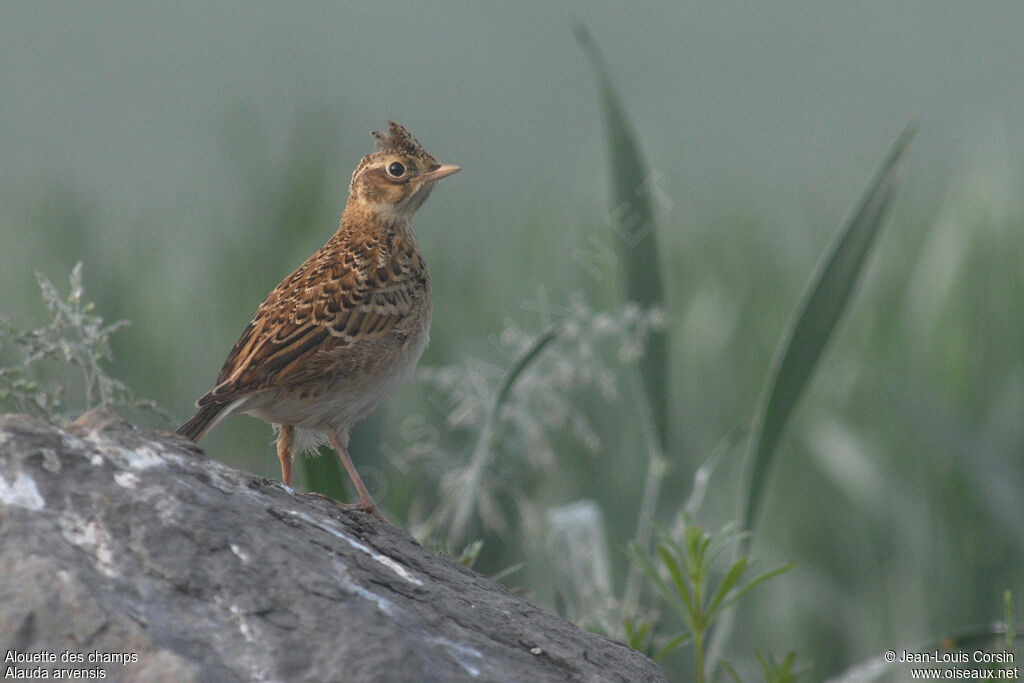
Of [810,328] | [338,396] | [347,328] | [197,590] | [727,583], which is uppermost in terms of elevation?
[810,328]

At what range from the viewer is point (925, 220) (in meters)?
4.41

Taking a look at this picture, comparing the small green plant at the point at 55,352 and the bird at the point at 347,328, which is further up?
the bird at the point at 347,328

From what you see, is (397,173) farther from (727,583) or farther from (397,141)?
(727,583)

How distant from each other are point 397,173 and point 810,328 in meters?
0.80

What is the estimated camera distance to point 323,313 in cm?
187

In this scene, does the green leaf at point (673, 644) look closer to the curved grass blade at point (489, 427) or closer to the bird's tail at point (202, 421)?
the curved grass blade at point (489, 427)

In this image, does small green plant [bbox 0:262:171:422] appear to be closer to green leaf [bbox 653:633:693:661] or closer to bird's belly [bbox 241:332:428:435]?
bird's belly [bbox 241:332:428:435]

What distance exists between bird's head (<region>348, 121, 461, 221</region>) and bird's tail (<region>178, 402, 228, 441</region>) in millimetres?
591

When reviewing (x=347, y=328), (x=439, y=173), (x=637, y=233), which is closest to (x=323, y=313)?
(x=347, y=328)

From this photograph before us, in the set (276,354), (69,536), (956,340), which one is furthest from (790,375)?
(956,340)

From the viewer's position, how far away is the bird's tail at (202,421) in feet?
5.35

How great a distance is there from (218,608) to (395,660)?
0.57 feet

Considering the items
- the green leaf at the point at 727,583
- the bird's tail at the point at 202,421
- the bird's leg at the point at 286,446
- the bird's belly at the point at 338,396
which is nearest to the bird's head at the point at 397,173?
the bird's belly at the point at 338,396

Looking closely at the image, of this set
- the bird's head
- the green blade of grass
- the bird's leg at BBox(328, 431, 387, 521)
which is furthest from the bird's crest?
the green blade of grass
